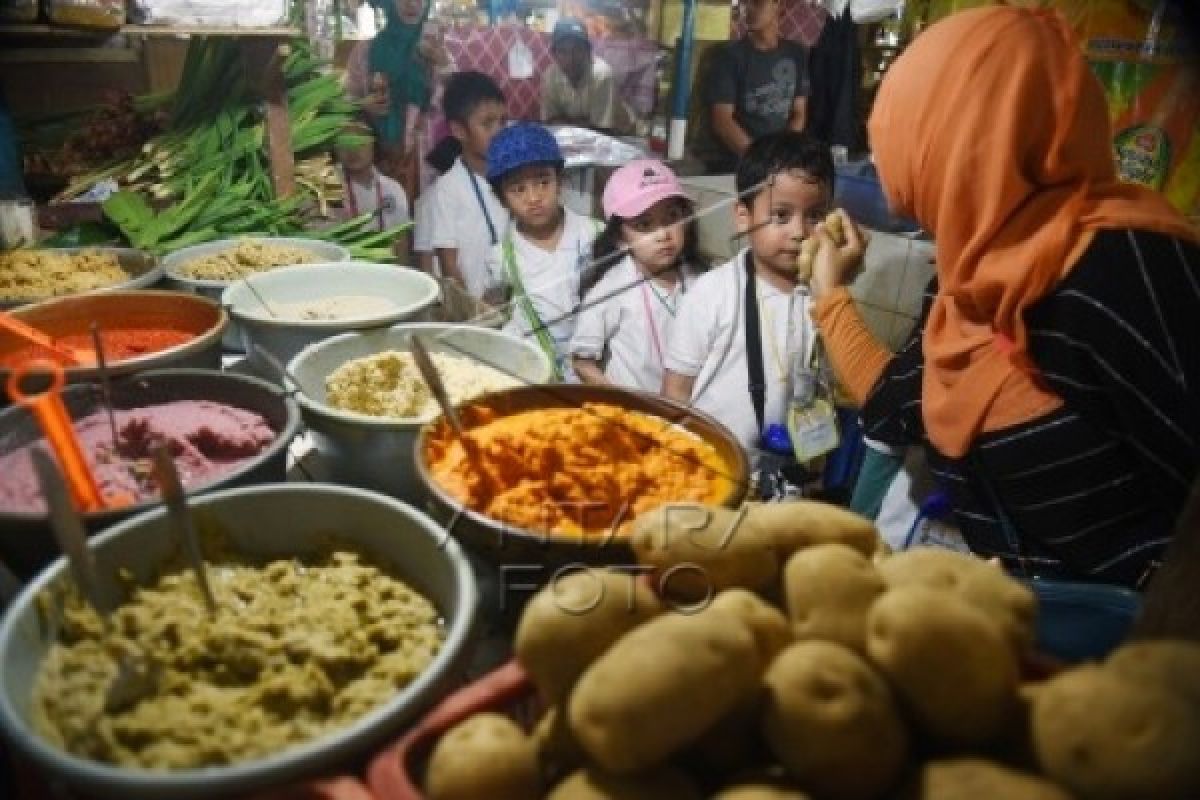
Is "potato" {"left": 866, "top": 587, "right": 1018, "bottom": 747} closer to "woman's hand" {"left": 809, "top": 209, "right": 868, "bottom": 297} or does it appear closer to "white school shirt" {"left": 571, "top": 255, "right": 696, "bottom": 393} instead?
"woman's hand" {"left": 809, "top": 209, "right": 868, "bottom": 297}

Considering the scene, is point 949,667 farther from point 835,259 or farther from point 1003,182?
point 835,259

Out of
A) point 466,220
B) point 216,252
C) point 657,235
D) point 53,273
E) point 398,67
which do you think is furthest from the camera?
point 398,67

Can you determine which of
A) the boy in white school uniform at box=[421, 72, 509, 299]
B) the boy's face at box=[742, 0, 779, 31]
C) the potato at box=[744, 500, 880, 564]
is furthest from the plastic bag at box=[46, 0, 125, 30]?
the boy's face at box=[742, 0, 779, 31]

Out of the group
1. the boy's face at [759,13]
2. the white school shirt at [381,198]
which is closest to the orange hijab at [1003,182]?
the white school shirt at [381,198]

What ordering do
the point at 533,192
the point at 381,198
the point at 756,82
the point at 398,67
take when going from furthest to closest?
1. the point at 756,82
2. the point at 381,198
3. the point at 398,67
4. the point at 533,192

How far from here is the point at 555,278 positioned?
3.19m

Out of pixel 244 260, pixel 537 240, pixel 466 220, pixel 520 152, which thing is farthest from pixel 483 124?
pixel 244 260

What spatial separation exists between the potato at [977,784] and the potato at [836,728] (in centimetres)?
4

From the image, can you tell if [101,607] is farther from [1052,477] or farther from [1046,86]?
[1046,86]

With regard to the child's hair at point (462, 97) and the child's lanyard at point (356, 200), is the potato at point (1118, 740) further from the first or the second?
the child's hair at point (462, 97)

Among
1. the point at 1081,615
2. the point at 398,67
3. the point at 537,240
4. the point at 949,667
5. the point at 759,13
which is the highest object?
the point at 759,13

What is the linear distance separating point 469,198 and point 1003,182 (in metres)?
2.78

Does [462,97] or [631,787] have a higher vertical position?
[462,97]

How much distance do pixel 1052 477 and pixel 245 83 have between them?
126 inches
